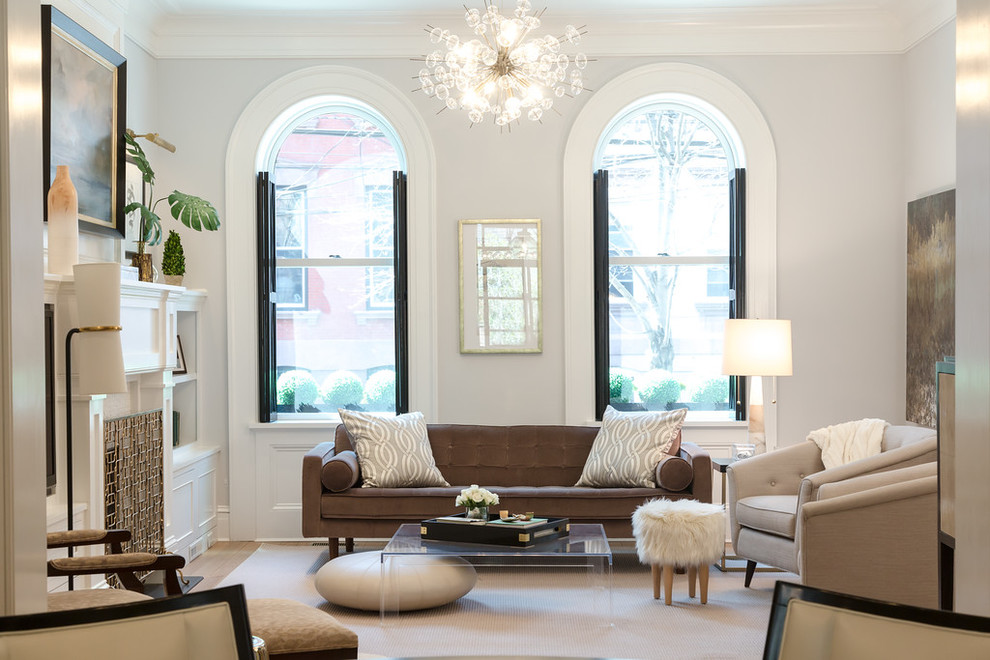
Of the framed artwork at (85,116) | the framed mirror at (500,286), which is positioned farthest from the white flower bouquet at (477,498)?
the framed artwork at (85,116)

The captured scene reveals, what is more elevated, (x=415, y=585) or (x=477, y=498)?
(x=477, y=498)

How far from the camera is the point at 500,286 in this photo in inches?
236

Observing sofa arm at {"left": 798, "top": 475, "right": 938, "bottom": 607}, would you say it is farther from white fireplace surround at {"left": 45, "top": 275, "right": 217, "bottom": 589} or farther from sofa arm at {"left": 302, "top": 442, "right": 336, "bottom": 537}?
white fireplace surround at {"left": 45, "top": 275, "right": 217, "bottom": 589}

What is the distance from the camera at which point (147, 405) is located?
493cm

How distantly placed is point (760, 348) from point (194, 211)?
3.39m

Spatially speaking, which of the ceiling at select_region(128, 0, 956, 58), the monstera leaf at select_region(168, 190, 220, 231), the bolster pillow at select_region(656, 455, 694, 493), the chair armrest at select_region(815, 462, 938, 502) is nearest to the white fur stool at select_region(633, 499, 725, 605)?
the chair armrest at select_region(815, 462, 938, 502)

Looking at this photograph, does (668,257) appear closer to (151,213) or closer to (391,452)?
(391,452)

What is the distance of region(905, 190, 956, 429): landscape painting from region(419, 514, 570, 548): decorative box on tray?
252cm

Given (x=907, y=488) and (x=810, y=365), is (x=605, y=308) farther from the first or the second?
(x=907, y=488)

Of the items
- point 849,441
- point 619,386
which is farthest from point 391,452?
point 849,441

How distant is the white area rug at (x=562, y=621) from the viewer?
3.79m

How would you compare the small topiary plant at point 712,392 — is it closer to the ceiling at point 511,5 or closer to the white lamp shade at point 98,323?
the ceiling at point 511,5

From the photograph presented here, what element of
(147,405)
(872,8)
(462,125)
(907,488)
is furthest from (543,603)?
(872,8)

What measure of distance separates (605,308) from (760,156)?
1414mm
